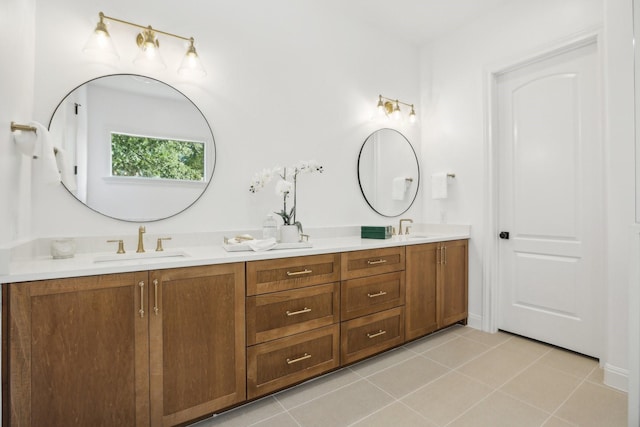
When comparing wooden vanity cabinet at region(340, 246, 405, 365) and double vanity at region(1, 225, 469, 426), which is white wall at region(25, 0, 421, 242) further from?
wooden vanity cabinet at region(340, 246, 405, 365)

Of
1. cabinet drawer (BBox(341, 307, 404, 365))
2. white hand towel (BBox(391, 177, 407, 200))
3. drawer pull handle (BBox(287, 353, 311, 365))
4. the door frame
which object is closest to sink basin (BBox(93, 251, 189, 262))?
drawer pull handle (BBox(287, 353, 311, 365))

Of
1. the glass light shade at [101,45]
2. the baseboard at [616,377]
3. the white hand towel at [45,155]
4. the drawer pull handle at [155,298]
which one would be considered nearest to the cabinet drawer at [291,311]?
the drawer pull handle at [155,298]

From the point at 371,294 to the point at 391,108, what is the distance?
6.22 ft

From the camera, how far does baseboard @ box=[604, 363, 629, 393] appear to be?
6.36 feet

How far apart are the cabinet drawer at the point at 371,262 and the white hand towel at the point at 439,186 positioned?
996 millimetres

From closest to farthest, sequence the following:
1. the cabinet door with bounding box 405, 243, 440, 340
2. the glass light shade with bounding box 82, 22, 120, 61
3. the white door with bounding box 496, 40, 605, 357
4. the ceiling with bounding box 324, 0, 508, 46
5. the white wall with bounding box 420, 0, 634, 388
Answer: the glass light shade with bounding box 82, 22, 120, 61 < the white wall with bounding box 420, 0, 634, 388 < the white door with bounding box 496, 40, 605, 357 < the cabinet door with bounding box 405, 243, 440, 340 < the ceiling with bounding box 324, 0, 508, 46

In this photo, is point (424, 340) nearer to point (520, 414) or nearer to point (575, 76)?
point (520, 414)

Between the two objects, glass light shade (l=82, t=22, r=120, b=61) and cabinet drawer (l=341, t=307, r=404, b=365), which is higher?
glass light shade (l=82, t=22, r=120, b=61)

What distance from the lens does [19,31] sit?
150 centimetres

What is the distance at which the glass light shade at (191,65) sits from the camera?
2012mm

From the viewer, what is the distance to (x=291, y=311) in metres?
1.88

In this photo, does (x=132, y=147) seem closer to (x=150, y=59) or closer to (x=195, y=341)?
(x=150, y=59)

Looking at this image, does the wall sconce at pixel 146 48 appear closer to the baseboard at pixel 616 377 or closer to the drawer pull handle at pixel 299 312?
the drawer pull handle at pixel 299 312

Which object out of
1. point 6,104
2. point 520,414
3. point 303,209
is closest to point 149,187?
point 6,104
